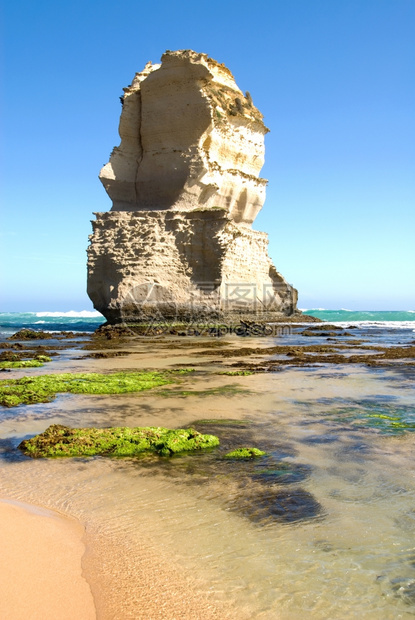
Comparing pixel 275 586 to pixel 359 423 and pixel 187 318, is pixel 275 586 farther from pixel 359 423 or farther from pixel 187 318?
pixel 187 318

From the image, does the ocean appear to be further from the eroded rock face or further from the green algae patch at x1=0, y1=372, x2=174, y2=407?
the green algae patch at x1=0, y1=372, x2=174, y2=407

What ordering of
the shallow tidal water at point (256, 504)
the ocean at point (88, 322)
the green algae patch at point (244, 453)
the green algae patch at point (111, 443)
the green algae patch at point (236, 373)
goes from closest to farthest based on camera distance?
the shallow tidal water at point (256, 504), the green algae patch at point (244, 453), the green algae patch at point (111, 443), the green algae patch at point (236, 373), the ocean at point (88, 322)

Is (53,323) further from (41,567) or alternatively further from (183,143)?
(41,567)

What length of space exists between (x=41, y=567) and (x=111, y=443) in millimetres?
2080

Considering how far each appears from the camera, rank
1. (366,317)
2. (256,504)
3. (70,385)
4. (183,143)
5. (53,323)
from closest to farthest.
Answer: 1. (256,504)
2. (70,385)
3. (183,143)
4. (53,323)
5. (366,317)

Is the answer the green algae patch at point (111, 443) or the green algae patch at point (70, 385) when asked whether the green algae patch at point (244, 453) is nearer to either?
the green algae patch at point (111, 443)

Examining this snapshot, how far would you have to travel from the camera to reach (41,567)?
2230 mm

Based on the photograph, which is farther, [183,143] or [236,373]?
[183,143]

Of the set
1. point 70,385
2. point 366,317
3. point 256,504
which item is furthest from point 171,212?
point 366,317

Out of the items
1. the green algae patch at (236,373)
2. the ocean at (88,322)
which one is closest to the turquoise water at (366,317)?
the ocean at (88,322)

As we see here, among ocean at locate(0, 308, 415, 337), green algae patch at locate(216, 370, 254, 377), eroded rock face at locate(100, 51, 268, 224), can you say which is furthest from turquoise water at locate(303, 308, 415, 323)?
green algae patch at locate(216, 370, 254, 377)

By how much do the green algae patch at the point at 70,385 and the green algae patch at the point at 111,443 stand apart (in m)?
2.16

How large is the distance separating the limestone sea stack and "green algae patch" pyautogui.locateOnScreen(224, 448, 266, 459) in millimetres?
19558

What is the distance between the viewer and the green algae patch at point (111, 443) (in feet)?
13.7
